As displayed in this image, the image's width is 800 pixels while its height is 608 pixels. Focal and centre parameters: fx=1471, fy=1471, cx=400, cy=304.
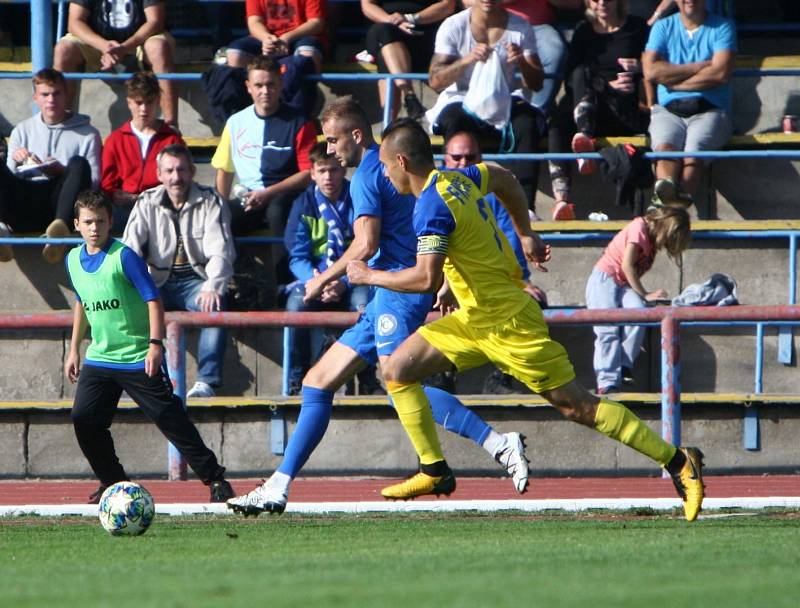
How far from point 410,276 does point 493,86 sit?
5.28 metres

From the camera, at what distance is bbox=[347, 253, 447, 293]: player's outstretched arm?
23.7ft

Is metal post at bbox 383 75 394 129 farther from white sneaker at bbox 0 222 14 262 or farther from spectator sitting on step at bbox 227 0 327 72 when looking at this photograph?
white sneaker at bbox 0 222 14 262

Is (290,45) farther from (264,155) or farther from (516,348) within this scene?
(516,348)

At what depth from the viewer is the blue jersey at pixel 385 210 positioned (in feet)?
26.7

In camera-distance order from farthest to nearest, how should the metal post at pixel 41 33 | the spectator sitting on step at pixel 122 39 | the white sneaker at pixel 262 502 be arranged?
the metal post at pixel 41 33 < the spectator sitting on step at pixel 122 39 < the white sneaker at pixel 262 502

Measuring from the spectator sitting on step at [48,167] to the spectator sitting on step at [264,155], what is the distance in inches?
44.7

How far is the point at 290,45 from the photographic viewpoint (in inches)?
525

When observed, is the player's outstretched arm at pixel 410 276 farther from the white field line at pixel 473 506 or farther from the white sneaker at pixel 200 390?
the white sneaker at pixel 200 390

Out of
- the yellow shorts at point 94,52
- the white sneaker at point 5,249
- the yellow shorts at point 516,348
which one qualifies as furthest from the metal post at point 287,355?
the yellow shorts at point 94,52

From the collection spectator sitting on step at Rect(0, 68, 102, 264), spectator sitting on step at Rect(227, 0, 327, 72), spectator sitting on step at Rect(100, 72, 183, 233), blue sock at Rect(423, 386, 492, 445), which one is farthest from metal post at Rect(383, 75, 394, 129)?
blue sock at Rect(423, 386, 492, 445)

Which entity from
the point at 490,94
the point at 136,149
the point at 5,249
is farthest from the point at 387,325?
the point at 5,249

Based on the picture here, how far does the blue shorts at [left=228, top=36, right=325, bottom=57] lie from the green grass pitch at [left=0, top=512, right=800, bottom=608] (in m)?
6.12

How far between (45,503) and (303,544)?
139 inches

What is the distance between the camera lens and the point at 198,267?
1130 centimetres
